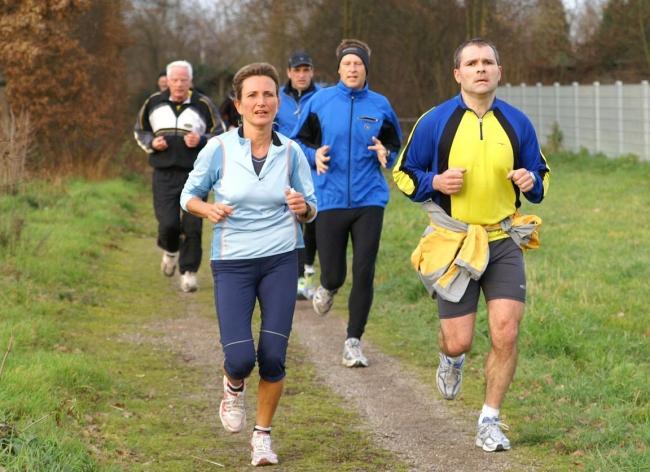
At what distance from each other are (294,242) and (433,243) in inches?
30.7

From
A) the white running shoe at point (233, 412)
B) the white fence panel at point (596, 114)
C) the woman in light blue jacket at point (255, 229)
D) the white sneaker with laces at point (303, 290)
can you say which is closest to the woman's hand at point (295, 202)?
the woman in light blue jacket at point (255, 229)

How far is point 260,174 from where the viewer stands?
623cm

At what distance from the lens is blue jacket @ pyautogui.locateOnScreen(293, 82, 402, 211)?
8727 mm

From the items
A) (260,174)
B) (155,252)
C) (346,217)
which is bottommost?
(155,252)

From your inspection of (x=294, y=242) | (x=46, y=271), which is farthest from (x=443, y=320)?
(x=46, y=271)

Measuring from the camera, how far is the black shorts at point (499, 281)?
642 centimetres

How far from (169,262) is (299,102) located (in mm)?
2475

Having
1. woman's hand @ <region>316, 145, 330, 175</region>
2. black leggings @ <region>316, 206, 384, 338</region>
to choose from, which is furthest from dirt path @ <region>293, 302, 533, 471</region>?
woman's hand @ <region>316, 145, 330, 175</region>

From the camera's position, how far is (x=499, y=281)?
6.44m

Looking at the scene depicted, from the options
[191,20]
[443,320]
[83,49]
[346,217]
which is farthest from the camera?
[191,20]

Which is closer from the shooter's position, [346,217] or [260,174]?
[260,174]

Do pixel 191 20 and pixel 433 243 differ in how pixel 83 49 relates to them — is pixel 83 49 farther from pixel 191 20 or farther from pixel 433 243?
pixel 191 20

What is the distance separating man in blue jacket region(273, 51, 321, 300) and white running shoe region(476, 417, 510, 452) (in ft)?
16.3

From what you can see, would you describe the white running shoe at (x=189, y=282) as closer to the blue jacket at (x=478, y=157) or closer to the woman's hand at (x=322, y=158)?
the woman's hand at (x=322, y=158)
